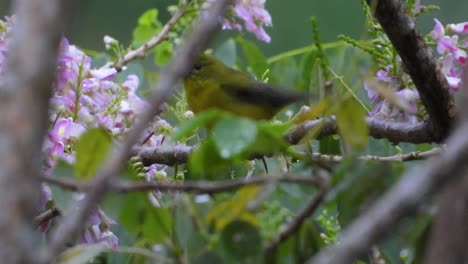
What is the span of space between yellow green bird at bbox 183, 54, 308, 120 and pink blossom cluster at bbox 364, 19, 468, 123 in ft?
0.53

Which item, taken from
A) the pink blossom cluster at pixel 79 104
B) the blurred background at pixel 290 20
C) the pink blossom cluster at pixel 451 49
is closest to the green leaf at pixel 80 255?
the pink blossom cluster at pixel 79 104

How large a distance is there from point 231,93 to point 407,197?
4.14 feet

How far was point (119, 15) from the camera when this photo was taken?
189 inches

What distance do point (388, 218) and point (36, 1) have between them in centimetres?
22

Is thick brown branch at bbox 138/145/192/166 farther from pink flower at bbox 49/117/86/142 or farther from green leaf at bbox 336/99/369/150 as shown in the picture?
green leaf at bbox 336/99/369/150

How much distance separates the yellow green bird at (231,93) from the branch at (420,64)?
32 centimetres

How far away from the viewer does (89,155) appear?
2.27 feet

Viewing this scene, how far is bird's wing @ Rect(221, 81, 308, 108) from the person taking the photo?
1.46 m

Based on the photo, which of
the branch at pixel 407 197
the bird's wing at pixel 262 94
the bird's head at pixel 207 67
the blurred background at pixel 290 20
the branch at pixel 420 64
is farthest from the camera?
the blurred background at pixel 290 20

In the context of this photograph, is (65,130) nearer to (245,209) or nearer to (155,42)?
(155,42)

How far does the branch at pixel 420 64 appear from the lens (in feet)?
3.47

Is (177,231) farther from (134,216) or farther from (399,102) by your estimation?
(399,102)

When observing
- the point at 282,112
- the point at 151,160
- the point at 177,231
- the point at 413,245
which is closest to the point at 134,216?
the point at 177,231

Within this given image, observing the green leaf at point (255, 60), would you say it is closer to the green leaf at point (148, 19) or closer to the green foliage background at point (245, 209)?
the green leaf at point (148, 19)
